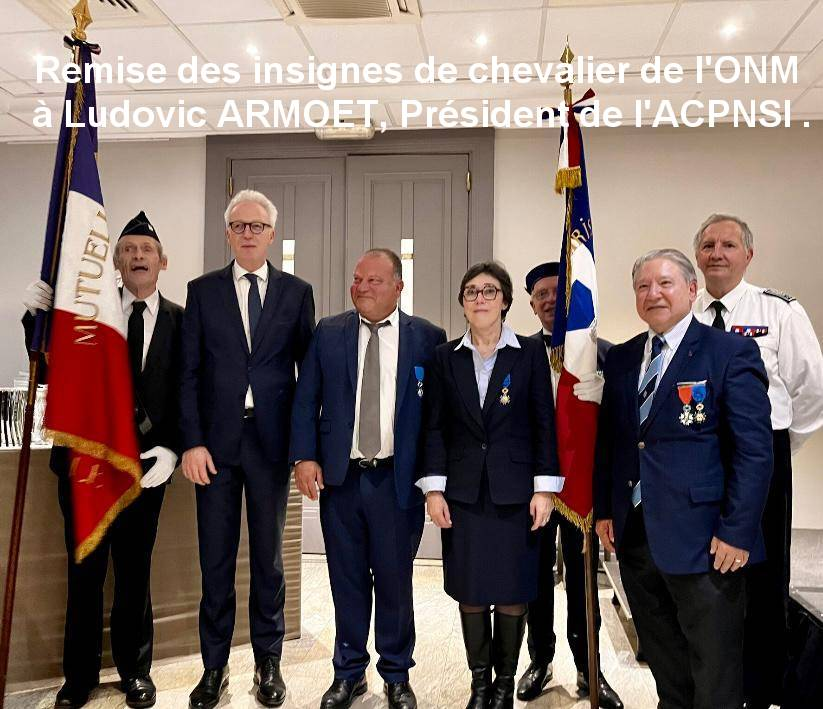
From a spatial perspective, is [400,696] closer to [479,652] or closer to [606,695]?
[479,652]

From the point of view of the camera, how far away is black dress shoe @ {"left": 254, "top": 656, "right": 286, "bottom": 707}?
2.58 meters

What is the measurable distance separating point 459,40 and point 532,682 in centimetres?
316

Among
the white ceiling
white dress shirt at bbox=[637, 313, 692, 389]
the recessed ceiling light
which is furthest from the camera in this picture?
the recessed ceiling light

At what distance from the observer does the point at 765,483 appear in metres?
1.91

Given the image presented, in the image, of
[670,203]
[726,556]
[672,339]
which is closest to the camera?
[726,556]

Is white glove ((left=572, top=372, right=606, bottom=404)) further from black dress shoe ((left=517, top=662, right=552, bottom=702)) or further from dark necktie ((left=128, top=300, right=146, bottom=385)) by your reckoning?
dark necktie ((left=128, top=300, right=146, bottom=385))

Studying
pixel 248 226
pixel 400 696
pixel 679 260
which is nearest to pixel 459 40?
pixel 248 226

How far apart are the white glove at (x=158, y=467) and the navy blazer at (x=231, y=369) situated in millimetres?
111

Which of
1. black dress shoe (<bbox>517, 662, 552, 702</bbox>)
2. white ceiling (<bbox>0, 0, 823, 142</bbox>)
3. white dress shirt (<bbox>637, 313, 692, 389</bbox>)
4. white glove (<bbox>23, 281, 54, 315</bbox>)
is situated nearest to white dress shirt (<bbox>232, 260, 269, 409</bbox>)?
white glove (<bbox>23, 281, 54, 315</bbox>)

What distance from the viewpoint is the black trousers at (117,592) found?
2525 millimetres

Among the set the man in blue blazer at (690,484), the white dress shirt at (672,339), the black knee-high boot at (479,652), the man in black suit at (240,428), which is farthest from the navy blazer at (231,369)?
the white dress shirt at (672,339)

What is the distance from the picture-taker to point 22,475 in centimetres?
237

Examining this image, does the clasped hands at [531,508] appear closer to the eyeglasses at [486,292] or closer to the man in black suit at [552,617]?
the man in black suit at [552,617]

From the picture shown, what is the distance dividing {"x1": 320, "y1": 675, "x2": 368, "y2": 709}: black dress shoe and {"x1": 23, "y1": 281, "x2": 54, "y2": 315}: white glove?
170 cm
